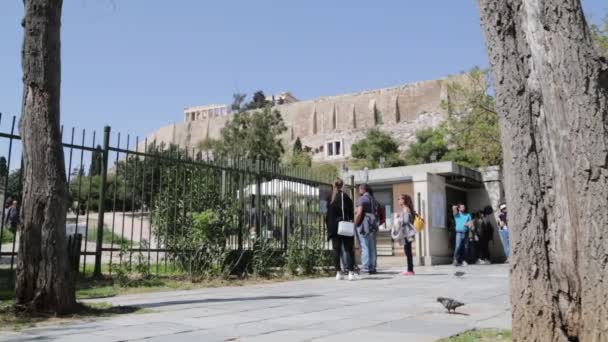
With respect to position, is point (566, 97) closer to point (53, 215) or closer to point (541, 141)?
point (541, 141)

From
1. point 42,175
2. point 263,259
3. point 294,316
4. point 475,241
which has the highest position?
point 42,175

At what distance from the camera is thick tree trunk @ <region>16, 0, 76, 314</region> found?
523 centimetres

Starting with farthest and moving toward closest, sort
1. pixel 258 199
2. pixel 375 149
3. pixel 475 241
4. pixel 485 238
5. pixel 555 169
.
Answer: pixel 375 149, pixel 485 238, pixel 475 241, pixel 258 199, pixel 555 169

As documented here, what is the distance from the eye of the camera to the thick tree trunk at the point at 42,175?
17.1 feet

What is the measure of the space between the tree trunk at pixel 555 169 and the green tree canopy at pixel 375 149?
166 ft

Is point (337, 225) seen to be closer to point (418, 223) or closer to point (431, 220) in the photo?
point (418, 223)

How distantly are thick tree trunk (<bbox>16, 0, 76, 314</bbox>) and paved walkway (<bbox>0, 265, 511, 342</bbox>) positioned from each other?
25.4 inches

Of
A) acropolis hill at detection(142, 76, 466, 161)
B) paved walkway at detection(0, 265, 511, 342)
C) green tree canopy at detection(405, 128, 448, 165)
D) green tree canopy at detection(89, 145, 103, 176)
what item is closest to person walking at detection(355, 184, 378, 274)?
paved walkway at detection(0, 265, 511, 342)

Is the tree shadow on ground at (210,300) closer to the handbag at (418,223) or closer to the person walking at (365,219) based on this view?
the person walking at (365,219)

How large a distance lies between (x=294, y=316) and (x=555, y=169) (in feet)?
9.65

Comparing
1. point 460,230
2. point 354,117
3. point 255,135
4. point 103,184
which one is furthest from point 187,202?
point 354,117

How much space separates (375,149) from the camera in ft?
188

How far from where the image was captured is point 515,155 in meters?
3.42

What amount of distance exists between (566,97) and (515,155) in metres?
0.44
